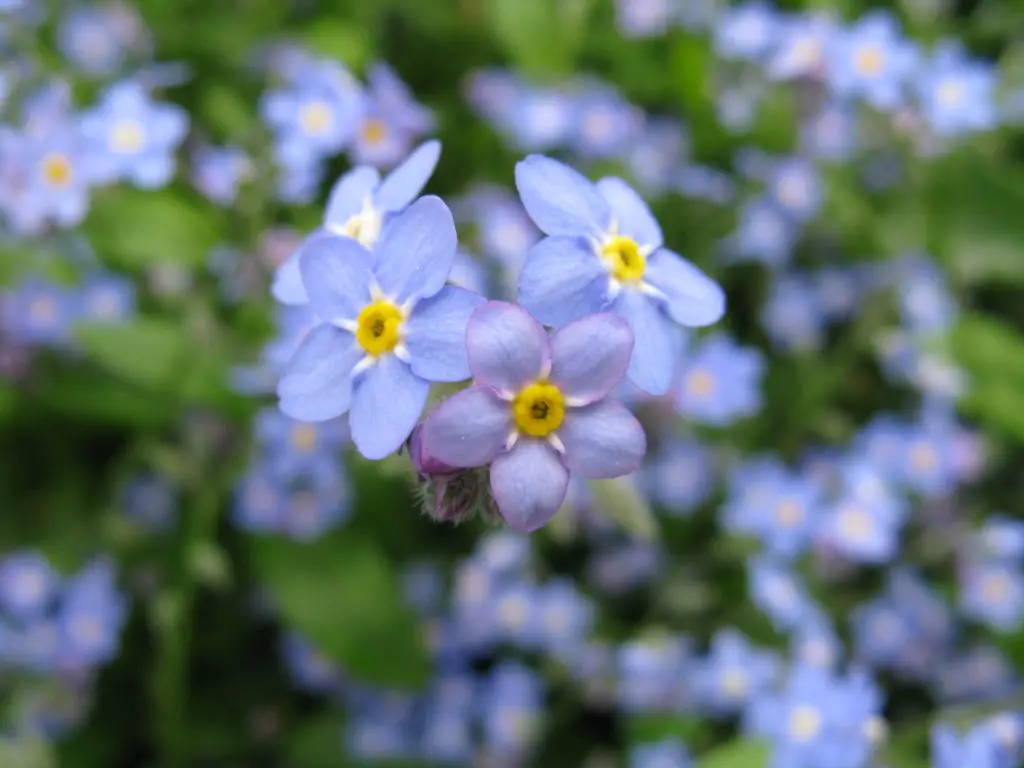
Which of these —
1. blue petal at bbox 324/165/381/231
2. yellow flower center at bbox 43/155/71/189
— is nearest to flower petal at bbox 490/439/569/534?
blue petal at bbox 324/165/381/231

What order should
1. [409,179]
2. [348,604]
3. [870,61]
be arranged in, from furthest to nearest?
[870,61], [348,604], [409,179]

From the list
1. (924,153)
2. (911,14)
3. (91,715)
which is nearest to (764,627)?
(924,153)

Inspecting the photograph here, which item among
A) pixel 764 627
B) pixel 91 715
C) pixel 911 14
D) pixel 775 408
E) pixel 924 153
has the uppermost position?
pixel 911 14

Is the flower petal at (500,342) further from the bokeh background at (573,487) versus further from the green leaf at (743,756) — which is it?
the green leaf at (743,756)

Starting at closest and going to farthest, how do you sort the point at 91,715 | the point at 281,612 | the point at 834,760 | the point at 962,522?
the point at 834,760, the point at 281,612, the point at 91,715, the point at 962,522

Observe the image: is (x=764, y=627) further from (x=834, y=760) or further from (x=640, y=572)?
(x=834, y=760)

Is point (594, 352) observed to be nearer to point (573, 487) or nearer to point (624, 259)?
point (624, 259)

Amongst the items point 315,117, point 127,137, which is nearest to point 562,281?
point 315,117

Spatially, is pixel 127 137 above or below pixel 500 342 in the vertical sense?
below
